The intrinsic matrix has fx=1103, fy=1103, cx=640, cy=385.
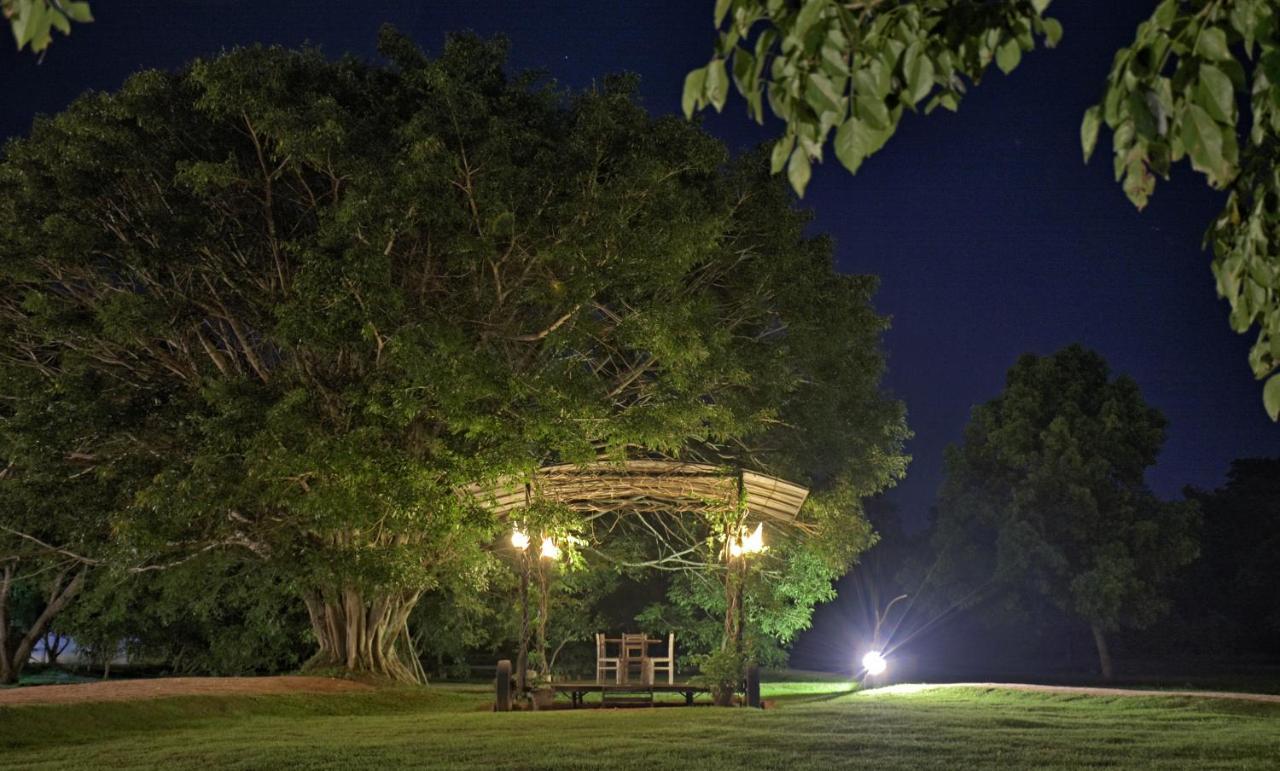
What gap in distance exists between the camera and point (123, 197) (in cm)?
1611

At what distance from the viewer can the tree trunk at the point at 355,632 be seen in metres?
19.4

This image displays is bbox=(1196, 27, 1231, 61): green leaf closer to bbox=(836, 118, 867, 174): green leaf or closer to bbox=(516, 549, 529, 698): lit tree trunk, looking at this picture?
bbox=(836, 118, 867, 174): green leaf

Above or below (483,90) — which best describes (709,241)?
below

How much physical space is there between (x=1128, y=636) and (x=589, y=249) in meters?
34.5

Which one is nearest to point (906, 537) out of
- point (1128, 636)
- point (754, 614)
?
point (1128, 636)

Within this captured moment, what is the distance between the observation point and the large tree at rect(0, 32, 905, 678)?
15.0 meters

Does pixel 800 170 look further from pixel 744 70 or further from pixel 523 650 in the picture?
pixel 523 650

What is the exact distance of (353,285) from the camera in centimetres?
1455

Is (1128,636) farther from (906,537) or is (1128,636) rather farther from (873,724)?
(873,724)

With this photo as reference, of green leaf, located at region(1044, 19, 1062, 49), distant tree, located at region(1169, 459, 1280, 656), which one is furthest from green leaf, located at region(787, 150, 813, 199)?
distant tree, located at region(1169, 459, 1280, 656)

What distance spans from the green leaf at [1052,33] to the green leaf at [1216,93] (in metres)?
0.37

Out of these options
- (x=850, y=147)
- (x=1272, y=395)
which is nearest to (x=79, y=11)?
(x=850, y=147)

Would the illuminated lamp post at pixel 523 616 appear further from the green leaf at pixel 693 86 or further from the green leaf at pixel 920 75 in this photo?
the green leaf at pixel 920 75

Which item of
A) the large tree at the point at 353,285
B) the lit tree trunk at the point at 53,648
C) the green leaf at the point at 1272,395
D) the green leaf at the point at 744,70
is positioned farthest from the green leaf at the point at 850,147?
the lit tree trunk at the point at 53,648
